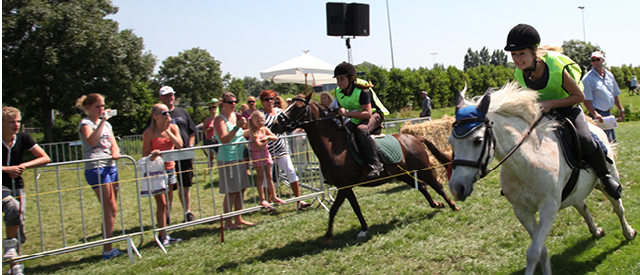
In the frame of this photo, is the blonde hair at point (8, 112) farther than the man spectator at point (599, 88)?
No

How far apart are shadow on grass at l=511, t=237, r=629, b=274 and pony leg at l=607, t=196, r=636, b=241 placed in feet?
0.27

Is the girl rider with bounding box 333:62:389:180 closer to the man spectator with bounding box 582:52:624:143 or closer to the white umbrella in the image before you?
the man spectator with bounding box 582:52:624:143

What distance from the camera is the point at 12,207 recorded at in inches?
170

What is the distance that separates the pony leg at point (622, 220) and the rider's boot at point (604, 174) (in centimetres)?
30

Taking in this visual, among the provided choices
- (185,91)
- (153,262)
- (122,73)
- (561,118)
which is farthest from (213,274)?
(185,91)

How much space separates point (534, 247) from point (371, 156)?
8.39ft

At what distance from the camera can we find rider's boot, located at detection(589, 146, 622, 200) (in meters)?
3.58

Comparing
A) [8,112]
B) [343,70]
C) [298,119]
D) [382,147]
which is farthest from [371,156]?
[8,112]

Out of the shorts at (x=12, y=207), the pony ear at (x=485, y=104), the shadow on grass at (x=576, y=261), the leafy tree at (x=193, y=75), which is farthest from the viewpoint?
the leafy tree at (x=193, y=75)

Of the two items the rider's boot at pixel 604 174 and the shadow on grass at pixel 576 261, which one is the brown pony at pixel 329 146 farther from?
the rider's boot at pixel 604 174

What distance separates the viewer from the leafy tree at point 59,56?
2061 cm

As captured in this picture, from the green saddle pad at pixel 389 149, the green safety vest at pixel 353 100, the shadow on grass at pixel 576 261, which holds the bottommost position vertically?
the shadow on grass at pixel 576 261

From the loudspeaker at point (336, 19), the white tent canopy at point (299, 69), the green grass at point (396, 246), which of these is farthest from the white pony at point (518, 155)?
the white tent canopy at point (299, 69)

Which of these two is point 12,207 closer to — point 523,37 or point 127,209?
point 127,209
